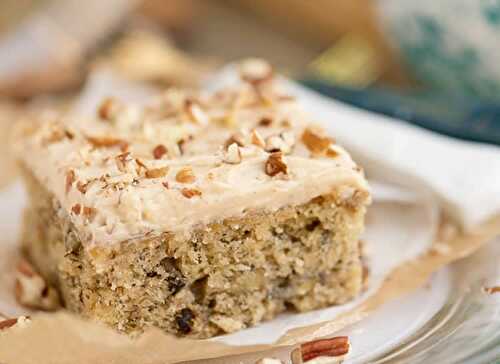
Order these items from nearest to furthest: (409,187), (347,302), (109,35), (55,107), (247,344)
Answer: (247,344), (347,302), (409,187), (55,107), (109,35)

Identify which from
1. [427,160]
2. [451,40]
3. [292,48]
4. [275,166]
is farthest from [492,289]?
[292,48]

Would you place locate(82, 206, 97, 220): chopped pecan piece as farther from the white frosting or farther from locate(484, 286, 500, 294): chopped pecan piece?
locate(484, 286, 500, 294): chopped pecan piece

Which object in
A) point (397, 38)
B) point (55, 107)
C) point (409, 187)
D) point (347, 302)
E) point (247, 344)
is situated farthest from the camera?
point (55, 107)

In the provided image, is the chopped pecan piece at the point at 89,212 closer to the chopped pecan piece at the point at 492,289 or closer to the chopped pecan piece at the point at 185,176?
the chopped pecan piece at the point at 185,176

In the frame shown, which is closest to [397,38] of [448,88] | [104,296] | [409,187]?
[448,88]

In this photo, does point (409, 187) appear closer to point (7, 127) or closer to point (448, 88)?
point (448, 88)

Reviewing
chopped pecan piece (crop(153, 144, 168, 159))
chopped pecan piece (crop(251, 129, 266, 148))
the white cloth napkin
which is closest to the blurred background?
the white cloth napkin

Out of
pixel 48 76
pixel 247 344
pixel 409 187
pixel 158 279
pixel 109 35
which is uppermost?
pixel 109 35
